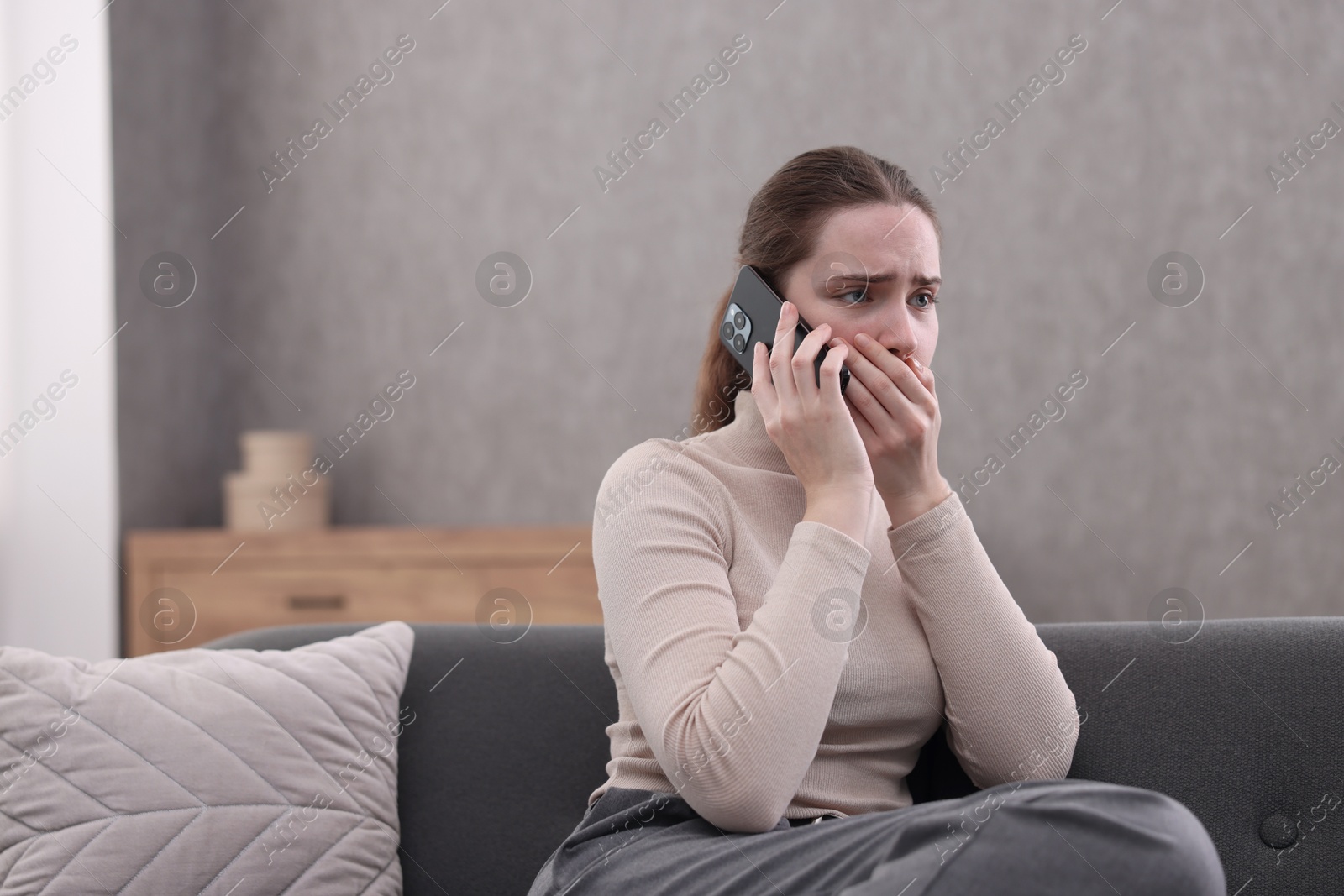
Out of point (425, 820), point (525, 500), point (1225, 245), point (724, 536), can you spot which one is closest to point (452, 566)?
point (525, 500)

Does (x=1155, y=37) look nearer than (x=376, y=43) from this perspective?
Yes

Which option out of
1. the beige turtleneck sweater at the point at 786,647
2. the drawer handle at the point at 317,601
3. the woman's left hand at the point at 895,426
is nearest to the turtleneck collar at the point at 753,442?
the beige turtleneck sweater at the point at 786,647

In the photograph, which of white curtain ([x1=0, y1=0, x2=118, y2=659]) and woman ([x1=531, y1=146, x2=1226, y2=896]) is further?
white curtain ([x1=0, y1=0, x2=118, y2=659])

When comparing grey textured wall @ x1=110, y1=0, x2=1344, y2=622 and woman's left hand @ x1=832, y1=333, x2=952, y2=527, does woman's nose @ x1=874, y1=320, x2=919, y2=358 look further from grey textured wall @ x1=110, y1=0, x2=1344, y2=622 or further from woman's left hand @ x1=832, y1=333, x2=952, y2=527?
grey textured wall @ x1=110, y1=0, x2=1344, y2=622

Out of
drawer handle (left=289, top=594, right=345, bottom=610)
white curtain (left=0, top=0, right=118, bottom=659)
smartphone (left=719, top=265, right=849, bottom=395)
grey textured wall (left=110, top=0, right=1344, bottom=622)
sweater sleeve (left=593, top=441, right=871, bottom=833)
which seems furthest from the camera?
white curtain (left=0, top=0, right=118, bottom=659)

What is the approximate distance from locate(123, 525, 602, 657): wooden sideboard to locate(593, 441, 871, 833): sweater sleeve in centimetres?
147

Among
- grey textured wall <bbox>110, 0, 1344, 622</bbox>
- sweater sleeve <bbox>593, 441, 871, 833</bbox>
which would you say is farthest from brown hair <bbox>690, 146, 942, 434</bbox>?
grey textured wall <bbox>110, 0, 1344, 622</bbox>

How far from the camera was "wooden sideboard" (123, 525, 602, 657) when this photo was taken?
267 cm

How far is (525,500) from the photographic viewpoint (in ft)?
10.5

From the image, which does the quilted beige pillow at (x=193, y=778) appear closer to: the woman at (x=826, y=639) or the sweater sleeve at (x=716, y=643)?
the woman at (x=826, y=639)

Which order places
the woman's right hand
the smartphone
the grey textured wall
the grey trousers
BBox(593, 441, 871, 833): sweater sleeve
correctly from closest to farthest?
the grey trousers → BBox(593, 441, 871, 833): sweater sleeve → the woman's right hand → the smartphone → the grey textured wall

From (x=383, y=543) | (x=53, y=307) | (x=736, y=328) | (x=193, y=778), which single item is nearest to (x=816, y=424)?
(x=736, y=328)

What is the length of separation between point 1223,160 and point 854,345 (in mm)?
1874

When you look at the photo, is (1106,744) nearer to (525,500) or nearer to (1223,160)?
(1223,160)
